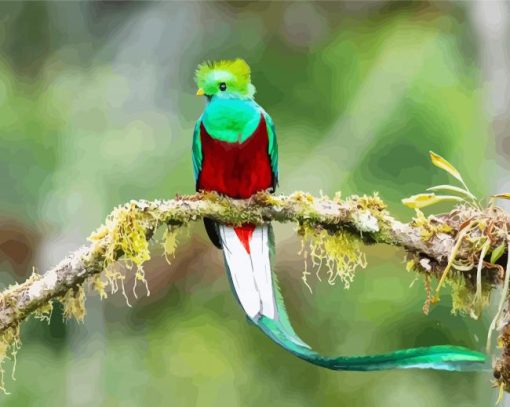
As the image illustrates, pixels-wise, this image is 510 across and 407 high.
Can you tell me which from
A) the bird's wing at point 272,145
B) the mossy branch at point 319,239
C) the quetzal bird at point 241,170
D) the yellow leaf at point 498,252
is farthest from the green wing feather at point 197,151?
the yellow leaf at point 498,252

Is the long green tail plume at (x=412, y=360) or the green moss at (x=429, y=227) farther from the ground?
the green moss at (x=429, y=227)

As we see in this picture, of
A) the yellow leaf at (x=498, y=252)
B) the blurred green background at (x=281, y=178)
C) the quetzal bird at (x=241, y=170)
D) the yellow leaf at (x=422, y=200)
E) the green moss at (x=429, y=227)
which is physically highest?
the blurred green background at (x=281, y=178)

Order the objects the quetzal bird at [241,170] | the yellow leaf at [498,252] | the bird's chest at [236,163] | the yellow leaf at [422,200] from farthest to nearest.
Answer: the bird's chest at [236,163]
the quetzal bird at [241,170]
the yellow leaf at [422,200]
the yellow leaf at [498,252]

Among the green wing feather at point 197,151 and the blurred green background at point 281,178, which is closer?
the green wing feather at point 197,151

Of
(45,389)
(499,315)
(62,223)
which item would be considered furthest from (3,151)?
(499,315)

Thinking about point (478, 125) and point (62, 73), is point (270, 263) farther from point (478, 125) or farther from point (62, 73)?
point (62, 73)

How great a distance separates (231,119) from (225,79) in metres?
0.13

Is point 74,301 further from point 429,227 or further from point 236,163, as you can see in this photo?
point 429,227

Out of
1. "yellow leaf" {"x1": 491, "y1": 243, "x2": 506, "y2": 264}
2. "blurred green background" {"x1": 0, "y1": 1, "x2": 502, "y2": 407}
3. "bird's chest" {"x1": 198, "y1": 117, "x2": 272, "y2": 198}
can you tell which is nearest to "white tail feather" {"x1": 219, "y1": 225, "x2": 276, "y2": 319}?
"bird's chest" {"x1": 198, "y1": 117, "x2": 272, "y2": 198}

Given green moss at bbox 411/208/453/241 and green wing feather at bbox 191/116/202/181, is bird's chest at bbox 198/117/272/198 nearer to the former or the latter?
green wing feather at bbox 191/116/202/181

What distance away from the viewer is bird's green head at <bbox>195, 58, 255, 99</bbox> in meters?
2.61

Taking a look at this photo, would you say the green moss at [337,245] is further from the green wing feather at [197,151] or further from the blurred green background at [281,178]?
the blurred green background at [281,178]

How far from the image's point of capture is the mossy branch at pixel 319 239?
2008mm

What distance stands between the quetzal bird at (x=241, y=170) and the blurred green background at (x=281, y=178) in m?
3.01
